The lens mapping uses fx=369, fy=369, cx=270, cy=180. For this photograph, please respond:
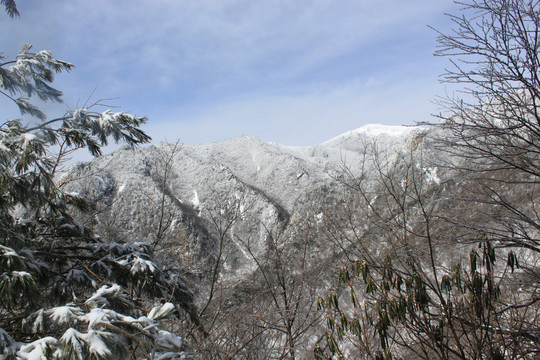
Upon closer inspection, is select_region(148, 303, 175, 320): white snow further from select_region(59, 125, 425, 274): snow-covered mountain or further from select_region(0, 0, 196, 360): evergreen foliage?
select_region(59, 125, 425, 274): snow-covered mountain

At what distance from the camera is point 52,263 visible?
3.64 m

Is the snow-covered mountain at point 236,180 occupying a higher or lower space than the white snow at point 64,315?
higher

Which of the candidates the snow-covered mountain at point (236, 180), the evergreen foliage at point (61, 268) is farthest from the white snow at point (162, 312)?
the snow-covered mountain at point (236, 180)

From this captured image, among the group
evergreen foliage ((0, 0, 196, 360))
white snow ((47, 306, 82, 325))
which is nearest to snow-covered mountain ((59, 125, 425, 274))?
evergreen foliage ((0, 0, 196, 360))

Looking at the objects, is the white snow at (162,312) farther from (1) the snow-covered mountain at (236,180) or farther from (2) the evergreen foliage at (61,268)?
(1) the snow-covered mountain at (236,180)

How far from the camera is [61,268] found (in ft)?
12.3

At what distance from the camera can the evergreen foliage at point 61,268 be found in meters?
1.84

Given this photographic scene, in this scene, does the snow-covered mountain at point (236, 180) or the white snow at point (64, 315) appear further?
the snow-covered mountain at point (236, 180)

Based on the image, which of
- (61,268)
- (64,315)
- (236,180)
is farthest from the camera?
(236,180)

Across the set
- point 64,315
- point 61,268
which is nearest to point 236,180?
point 61,268

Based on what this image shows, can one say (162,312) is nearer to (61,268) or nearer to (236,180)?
(61,268)

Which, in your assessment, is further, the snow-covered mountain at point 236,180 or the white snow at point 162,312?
the snow-covered mountain at point 236,180

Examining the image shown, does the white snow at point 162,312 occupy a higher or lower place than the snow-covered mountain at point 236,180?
A: lower

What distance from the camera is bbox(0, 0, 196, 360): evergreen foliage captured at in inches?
72.5
